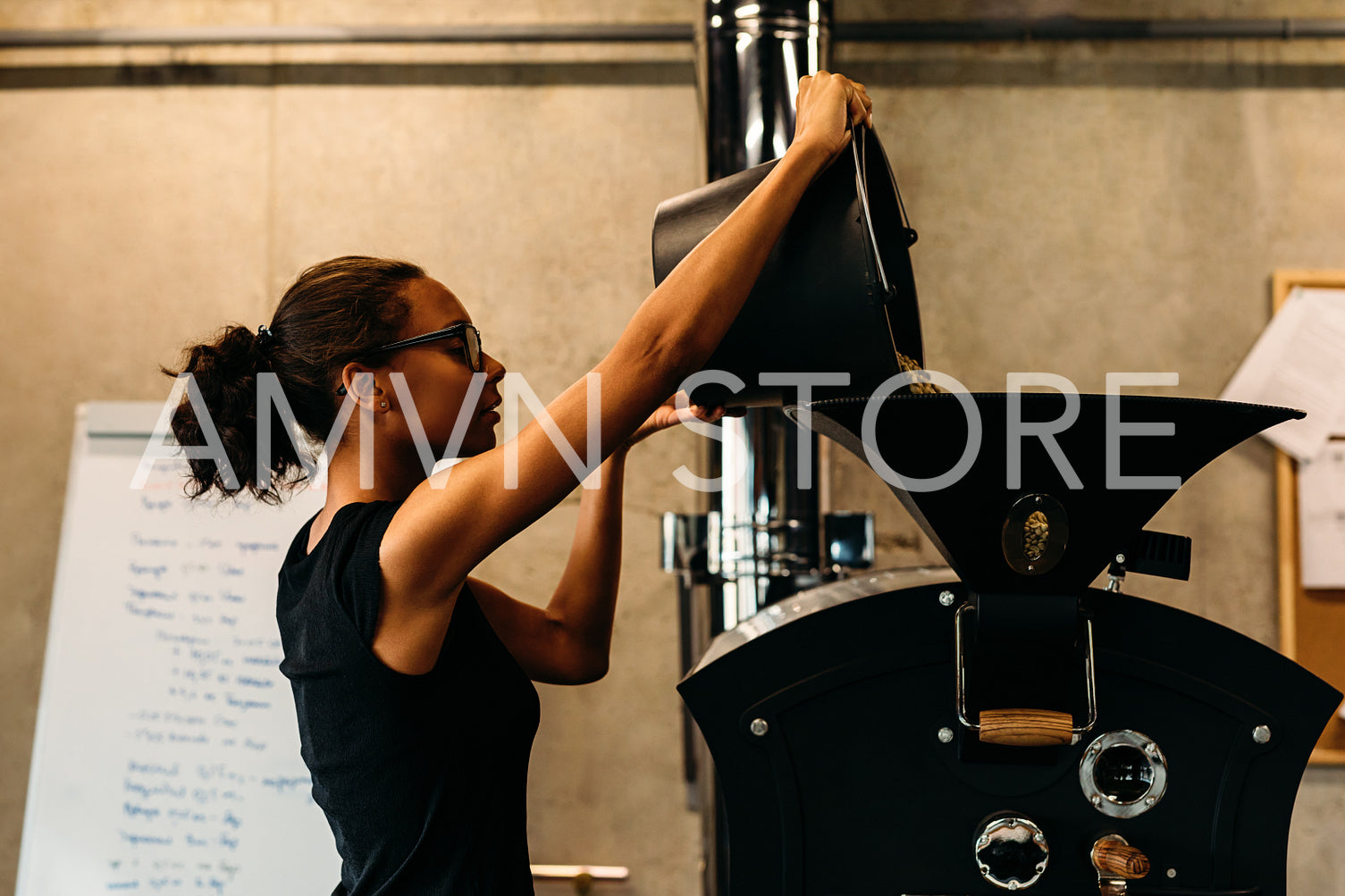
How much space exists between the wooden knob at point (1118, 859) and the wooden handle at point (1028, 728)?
0.13 m

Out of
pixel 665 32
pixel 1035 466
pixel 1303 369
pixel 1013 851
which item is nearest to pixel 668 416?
pixel 1035 466

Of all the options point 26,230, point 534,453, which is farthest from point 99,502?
point 534,453

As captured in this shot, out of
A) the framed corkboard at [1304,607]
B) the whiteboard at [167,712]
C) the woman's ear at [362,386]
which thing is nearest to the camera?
the woman's ear at [362,386]

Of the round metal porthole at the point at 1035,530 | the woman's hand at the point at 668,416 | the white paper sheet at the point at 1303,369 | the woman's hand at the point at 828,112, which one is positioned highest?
the white paper sheet at the point at 1303,369

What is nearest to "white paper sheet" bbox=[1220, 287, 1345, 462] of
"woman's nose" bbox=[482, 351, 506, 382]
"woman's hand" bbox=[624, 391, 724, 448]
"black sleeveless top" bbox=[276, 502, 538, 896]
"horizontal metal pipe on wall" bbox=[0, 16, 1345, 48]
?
"horizontal metal pipe on wall" bbox=[0, 16, 1345, 48]

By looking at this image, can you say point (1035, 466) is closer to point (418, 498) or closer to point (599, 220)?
point (418, 498)

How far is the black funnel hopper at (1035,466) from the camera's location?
886 millimetres

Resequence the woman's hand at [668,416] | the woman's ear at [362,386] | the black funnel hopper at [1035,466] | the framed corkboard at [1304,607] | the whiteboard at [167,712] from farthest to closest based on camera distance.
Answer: the framed corkboard at [1304,607]
the whiteboard at [167,712]
the woman's hand at [668,416]
the woman's ear at [362,386]
the black funnel hopper at [1035,466]

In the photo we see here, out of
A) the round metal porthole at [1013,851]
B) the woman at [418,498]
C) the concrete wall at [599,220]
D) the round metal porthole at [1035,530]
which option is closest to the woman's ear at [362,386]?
the woman at [418,498]

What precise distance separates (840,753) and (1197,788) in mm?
370

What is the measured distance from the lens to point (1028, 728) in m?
0.92

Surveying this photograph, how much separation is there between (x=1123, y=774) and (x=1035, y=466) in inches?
13.8

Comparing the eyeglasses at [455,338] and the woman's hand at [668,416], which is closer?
the eyeglasses at [455,338]

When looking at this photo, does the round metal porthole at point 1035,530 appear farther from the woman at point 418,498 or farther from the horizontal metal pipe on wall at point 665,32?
the horizontal metal pipe on wall at point 665,32
